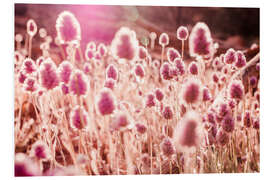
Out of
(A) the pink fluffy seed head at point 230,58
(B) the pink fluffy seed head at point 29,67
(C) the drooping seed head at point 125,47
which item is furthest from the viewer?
(A) the pink fluffy seed head at point 230,58

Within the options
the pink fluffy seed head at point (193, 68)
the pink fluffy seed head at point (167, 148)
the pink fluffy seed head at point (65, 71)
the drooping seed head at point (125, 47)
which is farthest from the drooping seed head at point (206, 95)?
the pink fluffy seed head at point (65, 71)

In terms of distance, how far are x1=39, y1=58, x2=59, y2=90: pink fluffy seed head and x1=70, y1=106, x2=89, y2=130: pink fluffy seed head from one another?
197 millimetres

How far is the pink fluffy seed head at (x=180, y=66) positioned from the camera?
7.04 feet

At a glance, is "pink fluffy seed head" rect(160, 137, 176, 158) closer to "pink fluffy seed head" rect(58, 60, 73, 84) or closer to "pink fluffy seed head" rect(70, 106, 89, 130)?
"pink fluffy seed head" rect(70, 106, 89, 130)

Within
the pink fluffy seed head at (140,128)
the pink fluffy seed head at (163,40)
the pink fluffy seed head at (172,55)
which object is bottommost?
the pink fluffy seed head at (140,128)

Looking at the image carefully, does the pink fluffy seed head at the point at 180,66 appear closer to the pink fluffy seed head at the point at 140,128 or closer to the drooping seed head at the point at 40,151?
the pink fluffy seed head at the point at 140,128

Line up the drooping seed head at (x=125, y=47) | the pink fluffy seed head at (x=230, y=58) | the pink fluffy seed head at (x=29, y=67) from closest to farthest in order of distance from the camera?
the drooping seed head at (x=125, y=47), the pink fluffy seed head at (x=29, y=67), the pink fluffy seed head at (x=230, y=58)

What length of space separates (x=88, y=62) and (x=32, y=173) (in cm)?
81

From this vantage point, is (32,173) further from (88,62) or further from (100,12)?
(100,12)

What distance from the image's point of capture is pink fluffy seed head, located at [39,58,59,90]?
1.83 metres

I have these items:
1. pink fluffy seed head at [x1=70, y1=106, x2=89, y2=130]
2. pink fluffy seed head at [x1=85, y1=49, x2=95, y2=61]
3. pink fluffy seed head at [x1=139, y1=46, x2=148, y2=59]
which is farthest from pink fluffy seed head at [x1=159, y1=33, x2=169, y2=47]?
pink fluffy seed head at [x1=70, y1=106, x2=89, y2=130]

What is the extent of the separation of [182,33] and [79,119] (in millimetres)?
879

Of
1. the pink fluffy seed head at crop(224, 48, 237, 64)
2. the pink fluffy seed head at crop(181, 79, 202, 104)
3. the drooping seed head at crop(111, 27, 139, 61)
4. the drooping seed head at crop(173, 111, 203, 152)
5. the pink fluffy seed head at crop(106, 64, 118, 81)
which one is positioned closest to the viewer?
the drooping seed head at crop(173, 111, 203, 152)
